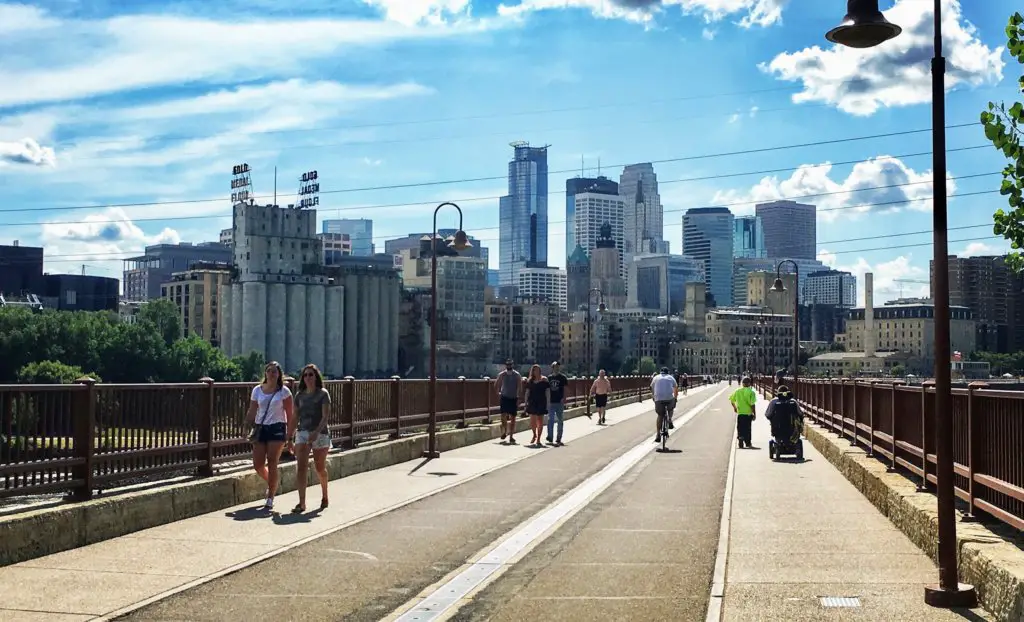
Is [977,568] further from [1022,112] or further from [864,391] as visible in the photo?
[864,391]

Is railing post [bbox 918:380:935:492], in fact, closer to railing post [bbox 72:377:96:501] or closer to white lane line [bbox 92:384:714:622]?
white lane line [bbox 92:384:714:622]

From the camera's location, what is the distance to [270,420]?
46.3 ft

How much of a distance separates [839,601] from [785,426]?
48.8 feet

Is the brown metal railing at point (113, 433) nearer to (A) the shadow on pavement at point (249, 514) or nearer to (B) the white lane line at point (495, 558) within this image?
(A) the shadow on pavement at point (249, 514)

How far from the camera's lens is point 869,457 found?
18.3m

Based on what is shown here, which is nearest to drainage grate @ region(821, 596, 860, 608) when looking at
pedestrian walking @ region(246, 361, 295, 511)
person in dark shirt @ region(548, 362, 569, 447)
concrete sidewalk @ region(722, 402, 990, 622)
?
concrete sidewalk @ region(722, 402, 990, 622)

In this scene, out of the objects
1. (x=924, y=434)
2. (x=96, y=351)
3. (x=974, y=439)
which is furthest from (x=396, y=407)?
(x=96, y=351)

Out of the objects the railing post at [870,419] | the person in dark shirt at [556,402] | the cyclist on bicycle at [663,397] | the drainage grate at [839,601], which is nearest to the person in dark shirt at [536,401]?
the person in dark shirt at [556,402]

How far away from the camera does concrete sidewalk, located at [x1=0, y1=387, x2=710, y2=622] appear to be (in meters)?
8.81

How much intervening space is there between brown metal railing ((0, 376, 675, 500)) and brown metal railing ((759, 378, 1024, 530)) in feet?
28.2

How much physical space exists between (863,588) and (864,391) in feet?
36.5

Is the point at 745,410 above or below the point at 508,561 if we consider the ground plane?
above

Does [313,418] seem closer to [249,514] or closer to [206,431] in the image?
[206,431]

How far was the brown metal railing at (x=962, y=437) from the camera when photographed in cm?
888
